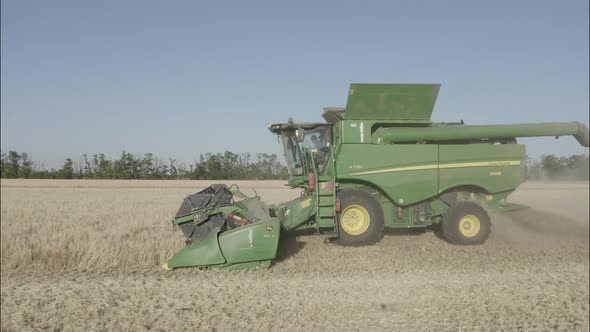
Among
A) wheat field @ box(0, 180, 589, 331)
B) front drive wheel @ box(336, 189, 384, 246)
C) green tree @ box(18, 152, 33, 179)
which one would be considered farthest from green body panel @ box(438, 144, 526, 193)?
green tree @ box(18, 152, 33, 179)

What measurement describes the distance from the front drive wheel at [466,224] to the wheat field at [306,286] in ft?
0.66

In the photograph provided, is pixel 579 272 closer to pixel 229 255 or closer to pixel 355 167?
pixel 355 167

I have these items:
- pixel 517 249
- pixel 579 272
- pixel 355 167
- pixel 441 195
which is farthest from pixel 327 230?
pixel 579 272

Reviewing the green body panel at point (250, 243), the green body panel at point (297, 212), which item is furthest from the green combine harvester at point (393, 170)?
the green body panel at point (250, 243)

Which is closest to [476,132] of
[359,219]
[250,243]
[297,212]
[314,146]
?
[359,219]

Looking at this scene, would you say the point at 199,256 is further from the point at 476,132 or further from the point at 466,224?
the point at 476,132

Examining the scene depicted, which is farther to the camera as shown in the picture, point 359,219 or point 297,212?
point 359,219

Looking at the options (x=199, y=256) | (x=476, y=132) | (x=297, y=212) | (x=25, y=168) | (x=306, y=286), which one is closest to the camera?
(x=306, y=286)

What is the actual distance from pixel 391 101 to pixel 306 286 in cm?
350

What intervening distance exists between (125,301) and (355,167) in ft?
13.1

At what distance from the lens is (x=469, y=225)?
284 inches

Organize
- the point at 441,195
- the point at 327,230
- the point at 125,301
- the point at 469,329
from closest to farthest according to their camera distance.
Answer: the point at 469,329, the point at 125,301, the point at 327,230, the point at 441,195

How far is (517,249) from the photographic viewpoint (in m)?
6.84

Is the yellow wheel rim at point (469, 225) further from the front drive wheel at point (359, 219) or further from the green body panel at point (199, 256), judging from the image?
the green body panel at point (199, 256)
